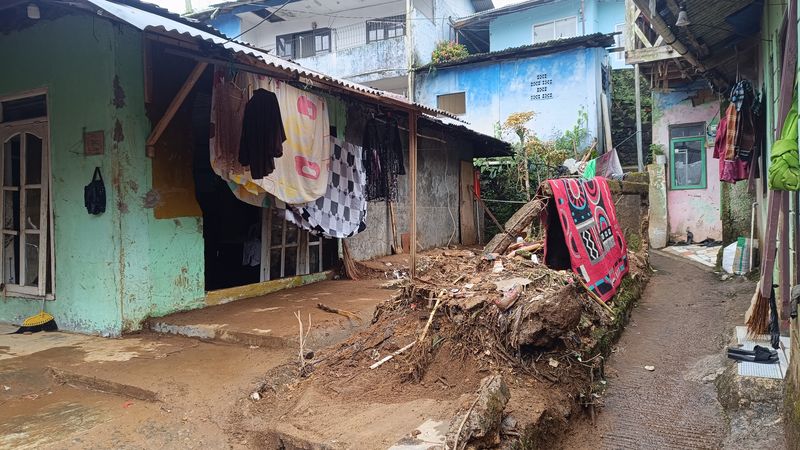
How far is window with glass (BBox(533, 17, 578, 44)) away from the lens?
18594mm

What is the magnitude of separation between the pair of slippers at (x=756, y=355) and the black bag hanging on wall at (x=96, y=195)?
242 inches

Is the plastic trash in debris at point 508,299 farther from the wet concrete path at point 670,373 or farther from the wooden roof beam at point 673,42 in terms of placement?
the wooden roof beam at point 673,42

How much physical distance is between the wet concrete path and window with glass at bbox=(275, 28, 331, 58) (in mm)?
14145

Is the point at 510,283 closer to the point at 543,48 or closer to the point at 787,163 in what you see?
the point at 787,163

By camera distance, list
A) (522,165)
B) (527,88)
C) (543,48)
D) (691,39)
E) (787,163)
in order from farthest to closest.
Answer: (527,88) < (543,48) < (522,165) < (691,39) < (787,163)

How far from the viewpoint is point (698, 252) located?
1186cm

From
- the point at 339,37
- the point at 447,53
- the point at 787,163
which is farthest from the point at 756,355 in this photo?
the point at 339,37

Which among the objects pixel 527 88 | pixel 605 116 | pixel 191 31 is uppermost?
pixel 527 88

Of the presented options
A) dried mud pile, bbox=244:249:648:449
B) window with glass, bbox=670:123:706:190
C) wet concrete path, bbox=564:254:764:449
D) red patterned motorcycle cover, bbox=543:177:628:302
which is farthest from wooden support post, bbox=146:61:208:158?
window with glass, bbox=670:123:706:190

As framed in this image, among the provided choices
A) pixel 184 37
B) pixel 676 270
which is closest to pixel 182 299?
pixel 184 37

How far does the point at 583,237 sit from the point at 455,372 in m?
3.33

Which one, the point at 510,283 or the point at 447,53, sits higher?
the point at 447,53

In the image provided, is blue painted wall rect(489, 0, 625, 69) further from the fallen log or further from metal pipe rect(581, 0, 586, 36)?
the fallen log

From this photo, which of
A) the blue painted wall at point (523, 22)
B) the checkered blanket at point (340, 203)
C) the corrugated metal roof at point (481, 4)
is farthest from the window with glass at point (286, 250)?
the corrugated metal roof at point (481, 4)
